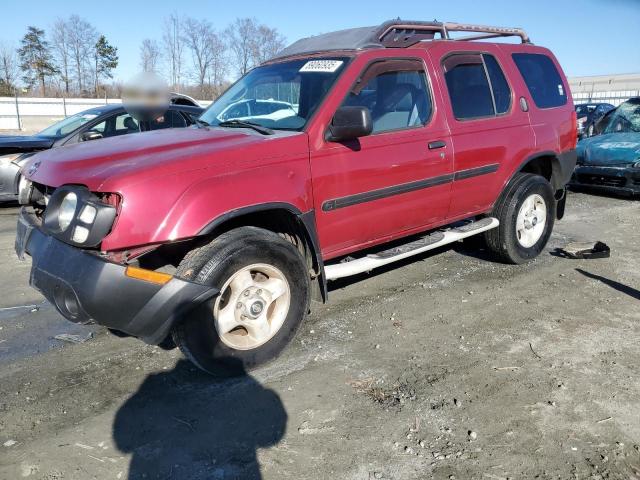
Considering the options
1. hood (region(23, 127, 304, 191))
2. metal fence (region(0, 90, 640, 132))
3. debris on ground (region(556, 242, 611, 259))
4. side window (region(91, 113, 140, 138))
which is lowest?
debris on ground (region(556, 242, 611, 259))

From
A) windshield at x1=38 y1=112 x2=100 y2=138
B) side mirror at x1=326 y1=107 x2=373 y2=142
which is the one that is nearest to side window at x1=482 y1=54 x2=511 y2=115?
side mirror at x1=326 y1=107 x2=373 y2=142

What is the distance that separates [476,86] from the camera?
484 centimetres

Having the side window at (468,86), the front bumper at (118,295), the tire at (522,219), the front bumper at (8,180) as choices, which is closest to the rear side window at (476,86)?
the side window at (468,86)

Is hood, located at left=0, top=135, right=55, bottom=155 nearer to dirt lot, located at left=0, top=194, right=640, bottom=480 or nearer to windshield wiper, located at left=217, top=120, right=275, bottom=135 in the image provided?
dirt lot, located at left=0, top=194, right=640, bottom=480

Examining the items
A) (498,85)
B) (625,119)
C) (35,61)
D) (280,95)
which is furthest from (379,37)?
(35,61)

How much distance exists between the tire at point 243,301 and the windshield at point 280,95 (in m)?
0.95

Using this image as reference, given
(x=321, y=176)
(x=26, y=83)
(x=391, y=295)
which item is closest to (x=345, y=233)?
(x=321, y=176)

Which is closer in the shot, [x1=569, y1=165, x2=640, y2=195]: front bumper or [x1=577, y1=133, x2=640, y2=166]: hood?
[x1=569, y1=165, x2=640, y2=195]: front bumper

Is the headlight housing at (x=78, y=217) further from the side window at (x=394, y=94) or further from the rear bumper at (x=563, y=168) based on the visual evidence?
the rear bumper at (x=563, y=168)

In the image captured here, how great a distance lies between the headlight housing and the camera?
2805 millimetres

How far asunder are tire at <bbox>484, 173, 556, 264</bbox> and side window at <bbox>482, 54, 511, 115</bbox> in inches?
28.0

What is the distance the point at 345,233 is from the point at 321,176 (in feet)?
1.68

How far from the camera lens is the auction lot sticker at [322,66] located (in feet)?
13.0

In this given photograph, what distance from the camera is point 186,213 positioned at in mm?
2934
